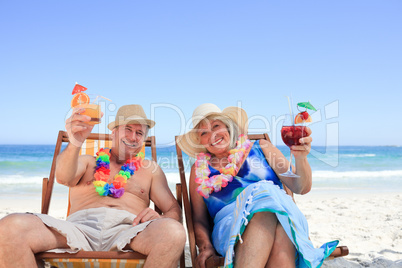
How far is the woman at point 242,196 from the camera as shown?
6.56 feet

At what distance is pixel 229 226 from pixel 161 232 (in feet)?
1.47

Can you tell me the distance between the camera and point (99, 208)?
2.64 meters

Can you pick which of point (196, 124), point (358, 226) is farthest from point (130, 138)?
point (358, 226)

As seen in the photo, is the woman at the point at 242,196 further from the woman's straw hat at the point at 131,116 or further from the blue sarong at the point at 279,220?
the woman's straw hat at the point at 131,116

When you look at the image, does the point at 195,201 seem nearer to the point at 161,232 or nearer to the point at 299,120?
the point at 161,232

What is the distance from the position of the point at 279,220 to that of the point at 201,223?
0.80m

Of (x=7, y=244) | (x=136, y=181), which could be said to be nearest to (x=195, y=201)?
(x=136, y=181)

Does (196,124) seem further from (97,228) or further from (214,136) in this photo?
(97,228)

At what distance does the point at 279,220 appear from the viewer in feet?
6.61

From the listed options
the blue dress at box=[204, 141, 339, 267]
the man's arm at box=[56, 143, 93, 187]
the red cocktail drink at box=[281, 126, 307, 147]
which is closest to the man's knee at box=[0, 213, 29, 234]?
the man's arm at box=[56, 143, 93, 187]

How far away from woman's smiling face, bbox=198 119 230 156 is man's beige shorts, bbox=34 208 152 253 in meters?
0.82

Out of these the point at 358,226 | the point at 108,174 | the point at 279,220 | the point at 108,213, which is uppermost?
the point at 108,174

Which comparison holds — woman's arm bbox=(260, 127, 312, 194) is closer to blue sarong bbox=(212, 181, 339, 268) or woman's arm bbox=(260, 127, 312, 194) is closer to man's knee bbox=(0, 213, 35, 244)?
blue sarong bbox=(212, 181, 339, 268)

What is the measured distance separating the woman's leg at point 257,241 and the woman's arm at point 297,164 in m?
0.46
